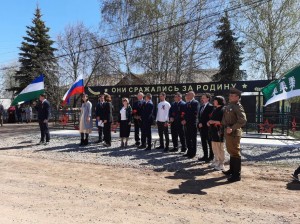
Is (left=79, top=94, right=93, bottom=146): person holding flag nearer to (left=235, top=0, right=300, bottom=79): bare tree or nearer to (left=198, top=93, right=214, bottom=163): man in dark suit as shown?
(left=198, top=93, right=214, bottom=163): man in dark suit

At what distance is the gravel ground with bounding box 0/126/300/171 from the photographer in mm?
9422

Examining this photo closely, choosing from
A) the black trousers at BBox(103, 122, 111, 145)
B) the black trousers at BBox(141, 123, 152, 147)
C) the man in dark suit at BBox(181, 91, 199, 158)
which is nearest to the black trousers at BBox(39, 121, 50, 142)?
the black trousers at BBox(103, 122, 111, 145)

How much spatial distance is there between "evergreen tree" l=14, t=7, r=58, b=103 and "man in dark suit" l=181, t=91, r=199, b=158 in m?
29.1

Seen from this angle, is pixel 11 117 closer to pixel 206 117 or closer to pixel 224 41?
pixel 224 41

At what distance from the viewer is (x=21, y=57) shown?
39.2 metres

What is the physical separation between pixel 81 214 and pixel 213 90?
1356cm

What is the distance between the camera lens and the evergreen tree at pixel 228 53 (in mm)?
28859

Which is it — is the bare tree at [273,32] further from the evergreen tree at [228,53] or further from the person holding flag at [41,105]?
the person holding flag at [41,105]

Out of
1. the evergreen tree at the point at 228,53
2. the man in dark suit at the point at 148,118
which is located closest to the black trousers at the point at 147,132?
the man in dark suit at the point at 148,118

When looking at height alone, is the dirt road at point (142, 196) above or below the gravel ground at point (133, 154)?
below

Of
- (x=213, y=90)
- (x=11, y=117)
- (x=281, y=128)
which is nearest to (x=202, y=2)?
(x=213, y=90)

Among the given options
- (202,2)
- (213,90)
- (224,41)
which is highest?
(202,2)

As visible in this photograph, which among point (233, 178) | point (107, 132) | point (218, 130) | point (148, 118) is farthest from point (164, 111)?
point (233, 178)

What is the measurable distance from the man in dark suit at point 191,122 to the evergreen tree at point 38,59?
2906 cm
